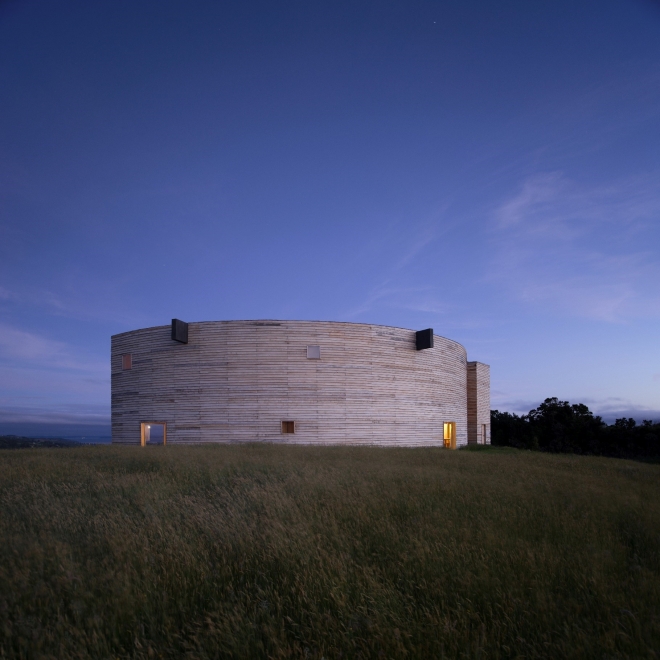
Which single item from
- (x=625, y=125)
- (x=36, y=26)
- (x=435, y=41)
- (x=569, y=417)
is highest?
(x=435, y=41)

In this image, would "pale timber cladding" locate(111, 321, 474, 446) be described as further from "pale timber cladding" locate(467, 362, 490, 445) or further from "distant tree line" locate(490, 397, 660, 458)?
"distant tree line" locate(490, 397, 660, 458)

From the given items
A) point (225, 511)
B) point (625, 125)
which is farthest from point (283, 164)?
point (225, 511)

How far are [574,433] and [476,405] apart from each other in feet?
39.1

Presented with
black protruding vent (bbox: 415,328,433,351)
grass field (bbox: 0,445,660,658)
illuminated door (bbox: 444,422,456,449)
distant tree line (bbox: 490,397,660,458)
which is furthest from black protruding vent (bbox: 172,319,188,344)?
distant tree line (bbox: 490,397,660,458)

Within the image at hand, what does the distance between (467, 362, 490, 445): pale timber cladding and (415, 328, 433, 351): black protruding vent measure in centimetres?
973

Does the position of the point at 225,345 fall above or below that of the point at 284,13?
below

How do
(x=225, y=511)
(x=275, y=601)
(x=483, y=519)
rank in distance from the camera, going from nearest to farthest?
1. (x=275, y=601)
2. (x=483, y=519)
3. (x=225, y=511)

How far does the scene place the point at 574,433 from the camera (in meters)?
37.8

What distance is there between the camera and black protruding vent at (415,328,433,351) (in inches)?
947

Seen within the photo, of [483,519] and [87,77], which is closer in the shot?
[483,519]

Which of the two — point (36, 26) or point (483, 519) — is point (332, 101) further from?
point (483, 519)

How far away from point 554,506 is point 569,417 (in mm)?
37177

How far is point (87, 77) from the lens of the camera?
15023 millimetres

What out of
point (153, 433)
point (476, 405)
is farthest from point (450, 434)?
point (153, 433)
